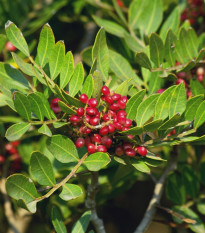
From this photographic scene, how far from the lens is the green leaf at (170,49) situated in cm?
113

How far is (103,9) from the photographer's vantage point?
1.57m

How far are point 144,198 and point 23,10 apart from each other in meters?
1.11

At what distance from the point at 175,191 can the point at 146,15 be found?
691 mm

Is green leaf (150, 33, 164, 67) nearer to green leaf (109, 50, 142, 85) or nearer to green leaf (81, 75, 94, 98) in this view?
green leaf (109, 50, 142, 85)

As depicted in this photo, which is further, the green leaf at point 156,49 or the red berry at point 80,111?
the green leaf at point 156,49

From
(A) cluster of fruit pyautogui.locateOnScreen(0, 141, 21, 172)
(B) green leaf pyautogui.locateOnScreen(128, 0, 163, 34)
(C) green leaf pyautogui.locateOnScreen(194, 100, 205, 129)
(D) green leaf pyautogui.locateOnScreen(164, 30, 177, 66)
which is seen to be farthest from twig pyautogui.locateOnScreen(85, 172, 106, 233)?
(B) green leaf pyautogui.locateOnScreen(128, 0, 163, 34)

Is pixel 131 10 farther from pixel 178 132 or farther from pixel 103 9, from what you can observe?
pixel 178 132

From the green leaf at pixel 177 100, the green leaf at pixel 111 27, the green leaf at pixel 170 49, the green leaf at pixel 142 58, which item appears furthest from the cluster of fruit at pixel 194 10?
the green leaf at pixel 177 100

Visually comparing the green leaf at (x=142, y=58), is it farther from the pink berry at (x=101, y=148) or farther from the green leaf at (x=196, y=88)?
the pink berry at (x=101, y=148)

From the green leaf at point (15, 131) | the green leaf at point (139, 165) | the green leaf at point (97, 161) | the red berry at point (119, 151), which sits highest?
the green leaf at point (15, 131)

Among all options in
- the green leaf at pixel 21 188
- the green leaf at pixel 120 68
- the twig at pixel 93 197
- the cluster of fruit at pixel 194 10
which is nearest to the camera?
the green leaf at pixel 21 188

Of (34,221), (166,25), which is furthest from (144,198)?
(166,25)

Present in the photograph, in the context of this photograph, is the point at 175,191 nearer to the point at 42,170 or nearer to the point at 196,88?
the point at 196,88

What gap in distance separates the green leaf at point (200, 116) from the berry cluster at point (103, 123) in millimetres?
190
